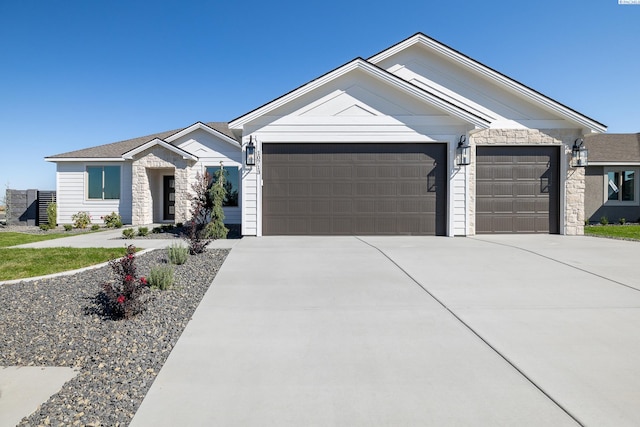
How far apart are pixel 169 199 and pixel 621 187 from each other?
22.3 m

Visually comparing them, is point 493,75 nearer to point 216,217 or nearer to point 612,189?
point 216,217

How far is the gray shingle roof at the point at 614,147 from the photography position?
16.4m

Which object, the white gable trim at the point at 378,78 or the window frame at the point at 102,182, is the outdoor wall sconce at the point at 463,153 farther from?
the window frame at the point at 102,182

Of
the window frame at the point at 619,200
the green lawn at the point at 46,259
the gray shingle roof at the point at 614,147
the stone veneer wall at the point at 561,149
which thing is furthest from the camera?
the window frame at the point at 619,200

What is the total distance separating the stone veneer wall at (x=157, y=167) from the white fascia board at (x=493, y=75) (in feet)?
29.7

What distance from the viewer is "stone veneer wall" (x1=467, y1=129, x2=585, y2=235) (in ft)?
34.3

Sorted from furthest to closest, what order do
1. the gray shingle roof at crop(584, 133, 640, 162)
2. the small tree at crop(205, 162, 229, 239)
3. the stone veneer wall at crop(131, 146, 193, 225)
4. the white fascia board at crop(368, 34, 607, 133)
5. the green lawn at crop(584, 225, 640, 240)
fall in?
the gray shingle roof at crop(584, 133, 640, 162)
the stone veneer wall at crop(131, 146, 193, 225)
the green lawn at crop(584, 225, 640, 240)
the white fascia board at crop(368, 34, 607, 133)
the small tree at crop(205, 162, 229, 239)

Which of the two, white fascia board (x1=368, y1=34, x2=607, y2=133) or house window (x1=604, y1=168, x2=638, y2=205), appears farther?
house window (x1=604, y1=168, x2=638, y2=205)

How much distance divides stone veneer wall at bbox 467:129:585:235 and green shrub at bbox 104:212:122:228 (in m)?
14.1

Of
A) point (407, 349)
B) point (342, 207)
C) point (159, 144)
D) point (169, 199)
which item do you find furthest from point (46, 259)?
point (169, 199)

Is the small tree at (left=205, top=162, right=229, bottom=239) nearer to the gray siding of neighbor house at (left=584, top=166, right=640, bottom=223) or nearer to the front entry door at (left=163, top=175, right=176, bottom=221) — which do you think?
the front entry door at (left=163, top=175, right=176, bottom=221)

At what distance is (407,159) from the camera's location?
10.2m

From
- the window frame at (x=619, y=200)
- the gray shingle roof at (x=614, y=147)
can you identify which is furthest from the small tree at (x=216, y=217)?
the window frame at (x=619, y=200)

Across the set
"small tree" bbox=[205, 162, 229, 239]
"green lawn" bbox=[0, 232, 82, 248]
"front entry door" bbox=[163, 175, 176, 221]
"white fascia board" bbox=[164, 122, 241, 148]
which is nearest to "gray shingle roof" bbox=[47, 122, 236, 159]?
"white fascia board" bbox=[164, 122, 241, 148]
